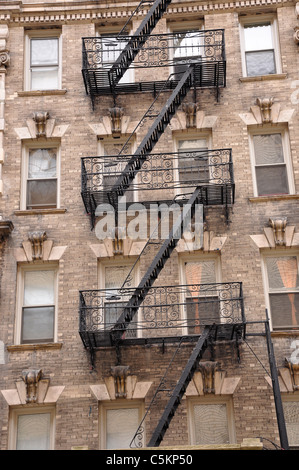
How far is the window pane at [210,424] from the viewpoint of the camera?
16984 millimetres

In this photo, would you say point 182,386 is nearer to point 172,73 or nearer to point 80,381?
point 80,381

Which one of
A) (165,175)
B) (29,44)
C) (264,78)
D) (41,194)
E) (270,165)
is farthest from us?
(29,44)

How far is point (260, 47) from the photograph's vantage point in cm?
2116

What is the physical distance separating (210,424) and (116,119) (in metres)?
7.71

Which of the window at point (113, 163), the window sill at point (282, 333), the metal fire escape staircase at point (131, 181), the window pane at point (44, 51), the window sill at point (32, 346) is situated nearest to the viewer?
the metal fire escape staircase at point (131, 181)

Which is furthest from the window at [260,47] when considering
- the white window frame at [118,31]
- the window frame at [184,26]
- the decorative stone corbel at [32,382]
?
the decorative stone corbel at [32,382]

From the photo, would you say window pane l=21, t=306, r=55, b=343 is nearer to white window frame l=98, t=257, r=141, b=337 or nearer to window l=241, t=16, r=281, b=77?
white window frame l=98, t=257, r=141, b=337

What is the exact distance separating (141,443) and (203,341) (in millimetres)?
2551

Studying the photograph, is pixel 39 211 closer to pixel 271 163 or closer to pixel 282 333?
pixel 271 163

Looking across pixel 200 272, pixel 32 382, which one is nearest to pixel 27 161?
pixel 200 272

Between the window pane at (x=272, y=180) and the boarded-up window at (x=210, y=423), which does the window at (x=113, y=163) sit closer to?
the window pane at (x=272, y=180)

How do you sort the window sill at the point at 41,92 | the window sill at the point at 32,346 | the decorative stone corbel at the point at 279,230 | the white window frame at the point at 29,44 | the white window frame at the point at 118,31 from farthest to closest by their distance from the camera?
the white window frame at the point at 29,44 < the white window frame at the point at 118,31 < the window sill at the point at 41,92 < the decorative stone corbel at the point at 279,230 < the window sill at the point at 32,346

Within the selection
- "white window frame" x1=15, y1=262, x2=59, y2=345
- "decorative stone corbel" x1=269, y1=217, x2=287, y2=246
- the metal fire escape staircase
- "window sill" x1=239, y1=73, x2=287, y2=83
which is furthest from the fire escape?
"decorative stone corbel" x1=269, y1=217, x2=287, y2=246

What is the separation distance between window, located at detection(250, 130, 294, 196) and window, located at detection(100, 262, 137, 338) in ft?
11.9
